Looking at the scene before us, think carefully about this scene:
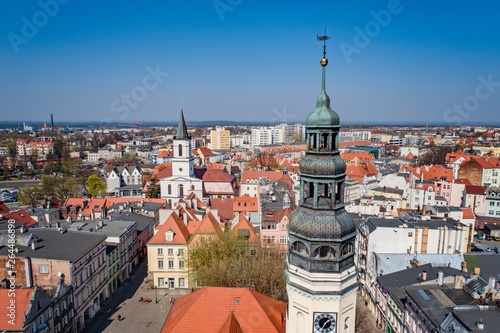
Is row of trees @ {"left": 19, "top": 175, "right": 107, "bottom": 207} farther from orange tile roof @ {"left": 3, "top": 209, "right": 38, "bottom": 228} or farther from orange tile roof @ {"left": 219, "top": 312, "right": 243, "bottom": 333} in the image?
orange tile roof @ {"left": 219, "top": 312, "right": 243, "bottom": 333}

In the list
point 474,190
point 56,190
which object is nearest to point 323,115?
point 474,190

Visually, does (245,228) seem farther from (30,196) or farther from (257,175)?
(30,196)

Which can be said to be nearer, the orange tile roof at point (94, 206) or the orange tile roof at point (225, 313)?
the orange tile roof at point (225, 313)

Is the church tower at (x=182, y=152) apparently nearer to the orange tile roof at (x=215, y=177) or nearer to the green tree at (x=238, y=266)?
the orange tile roof at (x=215, y=177)

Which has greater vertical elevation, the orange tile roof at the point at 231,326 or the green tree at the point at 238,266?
the orange tile roof at the point at 231,326

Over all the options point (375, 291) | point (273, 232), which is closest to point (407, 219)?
point (375, 291)

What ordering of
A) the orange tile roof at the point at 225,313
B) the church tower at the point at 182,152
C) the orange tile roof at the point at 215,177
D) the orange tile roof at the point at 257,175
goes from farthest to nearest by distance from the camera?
the orange tile roof at the point at 257,175, the orange tile roof at the point at 215,177, the church tower at the point at 182,152, the orange tile roof at the point at 225,313

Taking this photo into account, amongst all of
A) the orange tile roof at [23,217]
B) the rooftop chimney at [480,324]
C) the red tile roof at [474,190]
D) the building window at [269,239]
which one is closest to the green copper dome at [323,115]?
the rooftop chimney at [480,324]

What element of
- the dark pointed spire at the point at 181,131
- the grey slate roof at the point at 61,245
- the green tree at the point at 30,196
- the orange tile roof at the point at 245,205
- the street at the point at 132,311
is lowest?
the street at the point at 132,311
